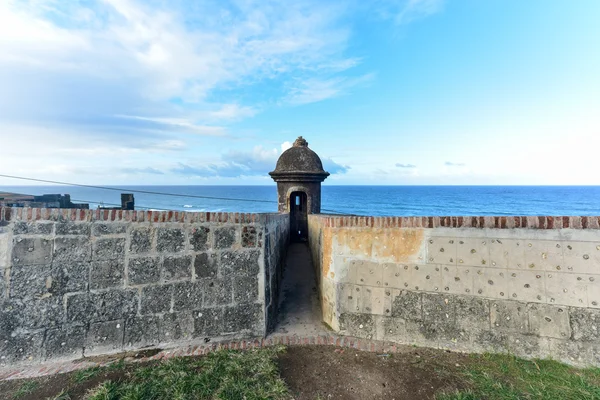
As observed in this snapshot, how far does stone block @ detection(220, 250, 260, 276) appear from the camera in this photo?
4773mm

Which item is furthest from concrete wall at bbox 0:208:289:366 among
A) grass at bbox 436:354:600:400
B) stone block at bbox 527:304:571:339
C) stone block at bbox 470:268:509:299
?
stone block at bbox 527:304:571:339

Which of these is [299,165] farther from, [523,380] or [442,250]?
[523,380]

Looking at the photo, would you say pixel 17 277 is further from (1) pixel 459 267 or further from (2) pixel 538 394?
(2) pixel 538 394

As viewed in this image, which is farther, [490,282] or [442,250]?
[442,250]

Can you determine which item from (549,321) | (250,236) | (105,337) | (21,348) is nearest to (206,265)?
(250,236)

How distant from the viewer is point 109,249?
4336mm

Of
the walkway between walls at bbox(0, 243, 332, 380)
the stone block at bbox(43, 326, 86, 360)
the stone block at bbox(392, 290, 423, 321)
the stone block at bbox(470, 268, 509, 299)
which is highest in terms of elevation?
the stone block at bbox(470, 268, 509, 299)

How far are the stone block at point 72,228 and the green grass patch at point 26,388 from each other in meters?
2.00

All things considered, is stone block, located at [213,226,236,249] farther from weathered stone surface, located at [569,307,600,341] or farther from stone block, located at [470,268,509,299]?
weathered stone surface, located at [569,307,600,341]

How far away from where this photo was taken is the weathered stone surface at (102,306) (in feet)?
13.8

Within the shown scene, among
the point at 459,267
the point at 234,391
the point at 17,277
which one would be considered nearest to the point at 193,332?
the point at 234,391

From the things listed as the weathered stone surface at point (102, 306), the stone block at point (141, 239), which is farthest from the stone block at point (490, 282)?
the weathered stone surface at point (102, 306)

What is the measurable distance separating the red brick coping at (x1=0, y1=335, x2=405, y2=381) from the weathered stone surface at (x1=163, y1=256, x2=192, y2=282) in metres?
1.16

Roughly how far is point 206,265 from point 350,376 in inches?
113
